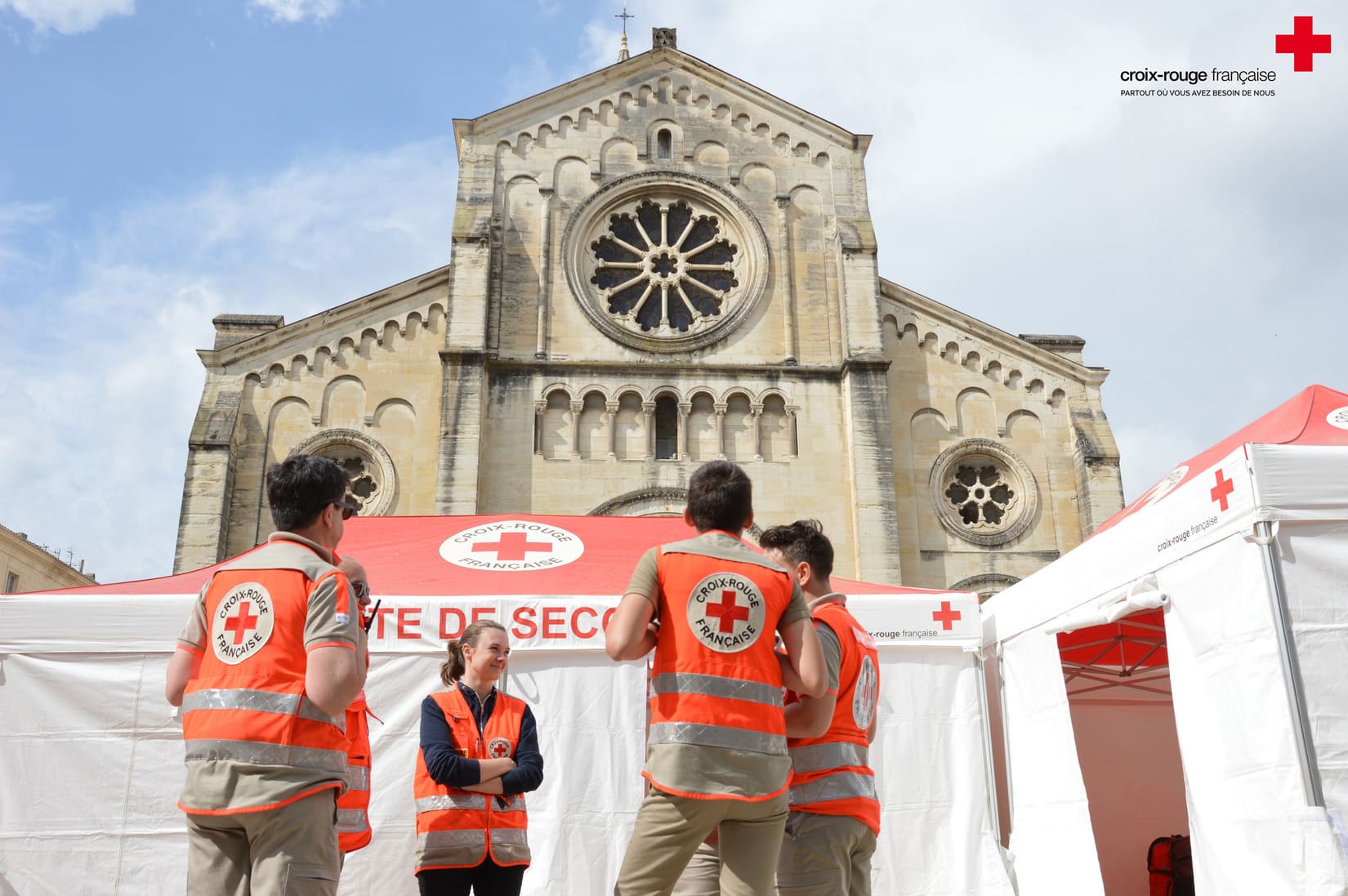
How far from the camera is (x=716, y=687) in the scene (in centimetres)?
385

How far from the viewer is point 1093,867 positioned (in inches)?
300

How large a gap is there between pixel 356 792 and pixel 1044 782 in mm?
5222

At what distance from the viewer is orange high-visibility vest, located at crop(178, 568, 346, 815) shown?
3482mm

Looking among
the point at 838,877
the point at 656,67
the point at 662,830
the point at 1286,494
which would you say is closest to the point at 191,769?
the point at 662,830

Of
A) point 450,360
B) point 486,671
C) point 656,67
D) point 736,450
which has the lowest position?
point 486,671

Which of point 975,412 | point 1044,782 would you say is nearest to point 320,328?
point 975,412

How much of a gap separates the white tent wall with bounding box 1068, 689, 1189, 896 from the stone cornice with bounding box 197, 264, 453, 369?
44.9 ft

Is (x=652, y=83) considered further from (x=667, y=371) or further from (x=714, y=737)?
(x=714, y=737)

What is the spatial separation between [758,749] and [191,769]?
1.90m

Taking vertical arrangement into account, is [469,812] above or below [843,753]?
below

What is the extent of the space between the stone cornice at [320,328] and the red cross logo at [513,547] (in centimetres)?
1216

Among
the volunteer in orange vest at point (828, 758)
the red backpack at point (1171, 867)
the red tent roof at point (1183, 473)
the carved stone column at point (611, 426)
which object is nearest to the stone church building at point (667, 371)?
the carved stone column at point (611, 426)

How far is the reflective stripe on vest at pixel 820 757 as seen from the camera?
14.2ft

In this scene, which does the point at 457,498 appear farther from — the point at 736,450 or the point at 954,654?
the point at 954,654
